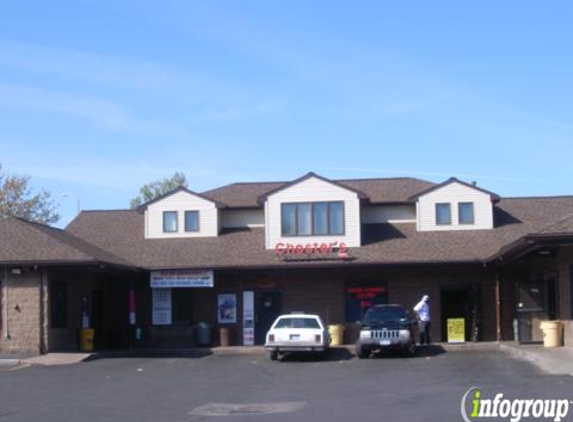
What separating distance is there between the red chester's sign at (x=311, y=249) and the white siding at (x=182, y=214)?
3.85 m

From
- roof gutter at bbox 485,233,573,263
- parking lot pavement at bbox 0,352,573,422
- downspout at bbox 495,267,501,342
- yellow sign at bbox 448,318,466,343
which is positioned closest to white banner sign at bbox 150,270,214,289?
parking lot pavement at bbox 0,352,573,422

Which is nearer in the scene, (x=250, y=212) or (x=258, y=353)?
(x=258, y=353)

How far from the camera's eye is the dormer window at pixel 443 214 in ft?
125

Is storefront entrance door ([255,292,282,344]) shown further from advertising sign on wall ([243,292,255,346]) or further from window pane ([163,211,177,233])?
window pane ([163,211,177,233])

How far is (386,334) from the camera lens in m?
28.7

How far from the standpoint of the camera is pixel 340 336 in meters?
34.7

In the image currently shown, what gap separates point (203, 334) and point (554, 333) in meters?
13.5

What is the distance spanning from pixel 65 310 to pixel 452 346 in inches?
538

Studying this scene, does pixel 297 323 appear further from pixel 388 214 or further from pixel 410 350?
pixel 388 214

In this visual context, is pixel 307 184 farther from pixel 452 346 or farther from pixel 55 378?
pixel 55 378

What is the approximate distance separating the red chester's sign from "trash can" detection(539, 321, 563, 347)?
378 inches

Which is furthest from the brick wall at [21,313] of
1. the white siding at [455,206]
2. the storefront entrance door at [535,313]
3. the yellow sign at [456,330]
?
the storefront entrance door at [535,313]

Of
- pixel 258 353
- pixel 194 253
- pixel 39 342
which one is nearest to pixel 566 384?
pixel 258 353

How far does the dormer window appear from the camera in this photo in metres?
38.2
